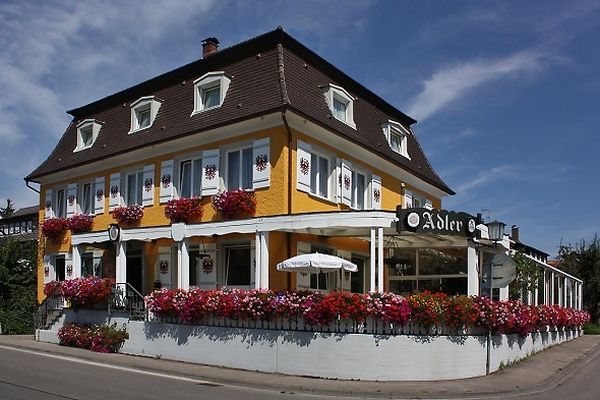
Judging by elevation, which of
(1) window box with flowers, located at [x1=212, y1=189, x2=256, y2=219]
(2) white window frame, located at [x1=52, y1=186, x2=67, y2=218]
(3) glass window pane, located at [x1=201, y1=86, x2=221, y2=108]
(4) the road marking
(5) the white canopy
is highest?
(3) glass window pane, located at [x1=201, y1=86, x2=221, y2=108]

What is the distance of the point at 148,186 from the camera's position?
23.4 meters

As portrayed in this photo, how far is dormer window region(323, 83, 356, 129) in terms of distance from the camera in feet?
71.6

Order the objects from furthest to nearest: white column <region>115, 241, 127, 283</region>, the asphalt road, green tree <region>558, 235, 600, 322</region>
→ 1. green tree <region>558, 235, 600, 322</region>
2. white column <region>115, 241, 127, 283</region>
3. the asphalt road

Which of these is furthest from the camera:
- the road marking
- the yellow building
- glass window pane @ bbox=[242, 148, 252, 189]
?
glass window pane @ bbox=[242, 148, 252, 189]

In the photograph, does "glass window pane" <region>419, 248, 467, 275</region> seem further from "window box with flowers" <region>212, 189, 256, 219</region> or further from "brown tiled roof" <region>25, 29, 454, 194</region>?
"window box with flowers" <region>212, 189, 256, 219</region>

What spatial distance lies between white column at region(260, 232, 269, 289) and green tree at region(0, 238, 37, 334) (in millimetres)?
14678

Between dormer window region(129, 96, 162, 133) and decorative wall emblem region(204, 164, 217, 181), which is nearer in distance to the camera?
decorative wall emblem region(204, 164, 217, 181)

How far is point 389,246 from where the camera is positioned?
2122 cm

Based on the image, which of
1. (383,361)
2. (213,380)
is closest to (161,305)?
(213,380)

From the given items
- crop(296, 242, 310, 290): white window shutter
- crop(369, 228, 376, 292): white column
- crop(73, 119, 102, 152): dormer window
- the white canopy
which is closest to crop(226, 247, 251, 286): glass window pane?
crop(296, 242, 310, 290): white window shutter

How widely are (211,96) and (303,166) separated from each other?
4638 millimetres

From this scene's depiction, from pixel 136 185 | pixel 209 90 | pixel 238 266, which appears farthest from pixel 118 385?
pixel 136 185

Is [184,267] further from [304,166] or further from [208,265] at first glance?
[304,166]

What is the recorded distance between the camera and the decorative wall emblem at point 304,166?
19.7 meters
